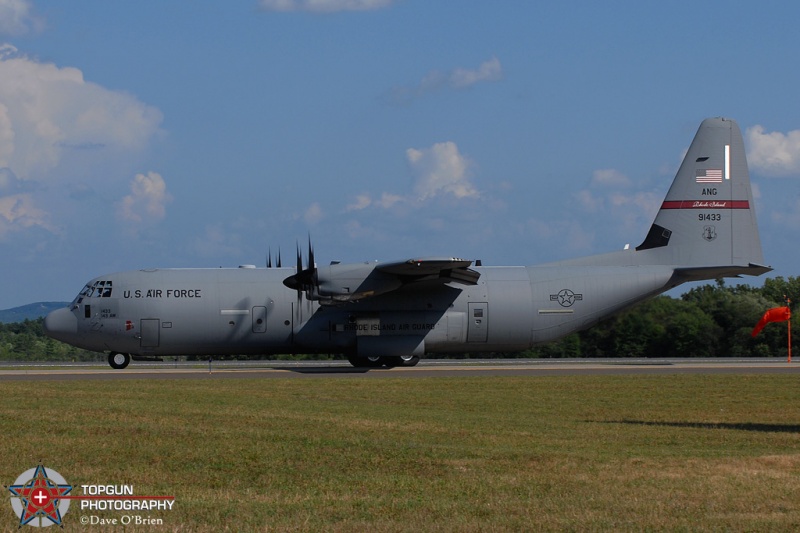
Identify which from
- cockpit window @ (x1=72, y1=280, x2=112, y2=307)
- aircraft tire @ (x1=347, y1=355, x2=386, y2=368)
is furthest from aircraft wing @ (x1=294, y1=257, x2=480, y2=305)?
cockpit window @ (x1=72, y1=280, x2=112, y2=307)

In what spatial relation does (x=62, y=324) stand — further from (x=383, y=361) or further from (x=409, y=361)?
(x=409, y=361)

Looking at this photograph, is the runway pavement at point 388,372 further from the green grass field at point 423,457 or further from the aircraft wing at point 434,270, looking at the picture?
the green grass field at point 423,457

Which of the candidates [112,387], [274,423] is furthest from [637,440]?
[112,387]

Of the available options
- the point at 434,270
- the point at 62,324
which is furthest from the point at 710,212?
the point at 62,324

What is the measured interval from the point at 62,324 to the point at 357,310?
38.9 feet

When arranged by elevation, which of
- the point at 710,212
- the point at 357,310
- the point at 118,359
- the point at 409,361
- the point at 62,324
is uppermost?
the point at 710,212

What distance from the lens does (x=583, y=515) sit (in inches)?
Result: 410

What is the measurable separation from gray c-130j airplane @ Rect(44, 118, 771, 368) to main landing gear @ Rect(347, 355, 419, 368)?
7 centimetres

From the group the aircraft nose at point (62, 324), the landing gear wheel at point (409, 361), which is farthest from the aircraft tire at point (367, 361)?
the aircraft nose at point (62, 324)

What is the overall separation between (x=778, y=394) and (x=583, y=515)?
Answer: 63.7 feet

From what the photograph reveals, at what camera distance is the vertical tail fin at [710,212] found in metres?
39.9

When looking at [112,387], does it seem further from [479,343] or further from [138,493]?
Answer: [138,493]

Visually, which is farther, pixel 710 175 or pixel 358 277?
pixel 710 175

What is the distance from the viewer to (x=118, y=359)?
38906 mm
